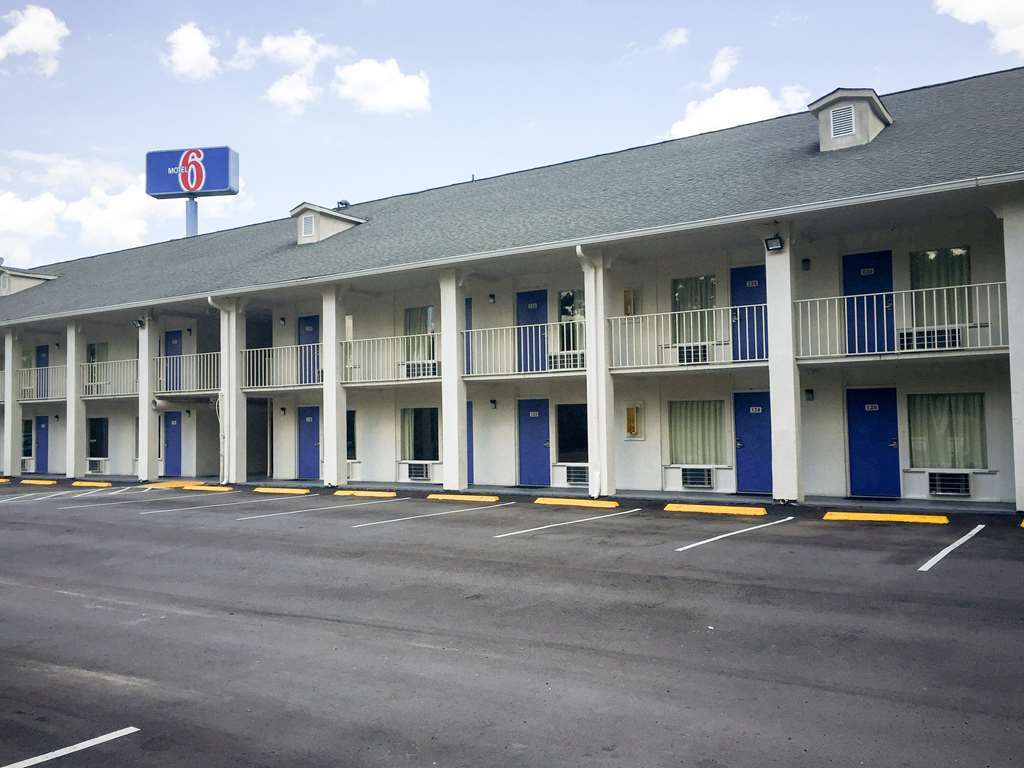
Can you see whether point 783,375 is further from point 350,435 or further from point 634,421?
point 350,435

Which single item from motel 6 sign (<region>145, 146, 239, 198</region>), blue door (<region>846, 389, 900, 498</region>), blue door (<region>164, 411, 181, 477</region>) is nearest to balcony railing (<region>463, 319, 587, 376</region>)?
blue door (<region>846, 389, 900, 498</region>)

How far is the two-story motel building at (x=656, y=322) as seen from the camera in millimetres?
14711

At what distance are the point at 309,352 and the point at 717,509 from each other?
13.1 meters

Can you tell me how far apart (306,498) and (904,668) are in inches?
601

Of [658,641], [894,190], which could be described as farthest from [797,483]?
[658,641]

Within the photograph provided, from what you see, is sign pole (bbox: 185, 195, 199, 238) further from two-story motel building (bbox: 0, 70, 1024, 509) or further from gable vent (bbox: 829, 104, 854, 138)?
gable vent (bbox: 829, 104, 854, 138)

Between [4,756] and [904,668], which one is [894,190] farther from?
[4,756]

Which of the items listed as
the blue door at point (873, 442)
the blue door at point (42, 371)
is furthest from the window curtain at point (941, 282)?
the blue door at point (42, 371)

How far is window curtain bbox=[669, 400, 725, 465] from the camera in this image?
17500 millimetres

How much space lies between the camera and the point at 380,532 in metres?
13.2

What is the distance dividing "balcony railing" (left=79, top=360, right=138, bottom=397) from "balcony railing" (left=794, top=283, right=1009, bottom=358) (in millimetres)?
20620

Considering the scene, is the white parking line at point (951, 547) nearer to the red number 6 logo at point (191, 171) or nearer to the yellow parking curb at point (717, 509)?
the yellow parking curb at point (717, 509)

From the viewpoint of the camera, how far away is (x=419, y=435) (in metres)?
21.8

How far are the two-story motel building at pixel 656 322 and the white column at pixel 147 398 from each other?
3.7 inches
